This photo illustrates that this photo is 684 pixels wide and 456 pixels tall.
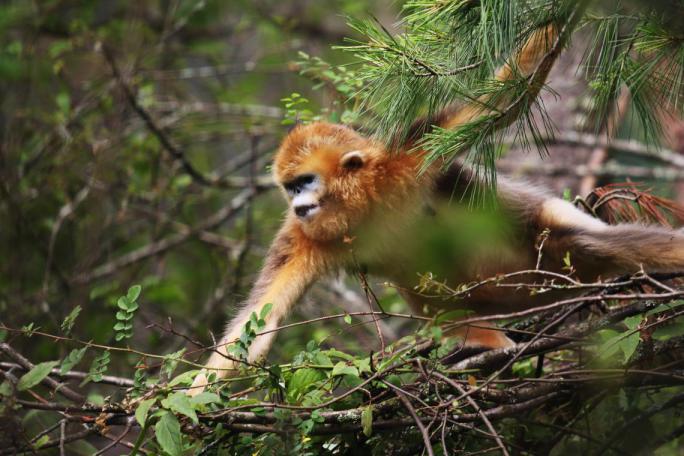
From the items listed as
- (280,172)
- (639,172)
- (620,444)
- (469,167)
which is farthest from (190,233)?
(620,444)

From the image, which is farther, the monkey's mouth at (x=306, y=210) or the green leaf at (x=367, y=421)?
the monkey's mouth at (x=306, y=210)

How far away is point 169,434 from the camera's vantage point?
8.36ft

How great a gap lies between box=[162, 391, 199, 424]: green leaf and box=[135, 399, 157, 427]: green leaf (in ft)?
0.15

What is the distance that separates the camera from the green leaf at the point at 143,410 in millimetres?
2514

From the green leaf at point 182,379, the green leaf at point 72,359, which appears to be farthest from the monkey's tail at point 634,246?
the green leaf at point 72,359

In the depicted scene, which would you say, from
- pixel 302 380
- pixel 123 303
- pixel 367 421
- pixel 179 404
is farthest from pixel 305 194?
pixel 179 404

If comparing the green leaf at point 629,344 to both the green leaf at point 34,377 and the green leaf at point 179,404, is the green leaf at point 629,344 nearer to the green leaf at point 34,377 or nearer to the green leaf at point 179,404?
the green leaf at point 179,404

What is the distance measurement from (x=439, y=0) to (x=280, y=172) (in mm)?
1581

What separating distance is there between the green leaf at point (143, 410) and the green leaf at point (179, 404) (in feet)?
0.15

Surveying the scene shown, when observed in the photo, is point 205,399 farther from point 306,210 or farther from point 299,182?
point 299,182

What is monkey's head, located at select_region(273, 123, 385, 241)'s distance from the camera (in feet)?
12.5

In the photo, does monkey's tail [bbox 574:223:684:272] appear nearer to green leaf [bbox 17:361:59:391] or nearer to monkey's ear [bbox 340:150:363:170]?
monkey's ear [bbox 340:150:363:170]

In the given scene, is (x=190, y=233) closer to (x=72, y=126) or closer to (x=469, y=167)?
(x=72, y=126)

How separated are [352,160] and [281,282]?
693mm
